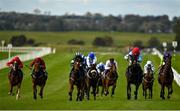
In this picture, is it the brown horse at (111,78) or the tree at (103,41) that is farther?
the tree at (103,41)

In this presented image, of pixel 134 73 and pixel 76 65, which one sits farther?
pixel 134 73

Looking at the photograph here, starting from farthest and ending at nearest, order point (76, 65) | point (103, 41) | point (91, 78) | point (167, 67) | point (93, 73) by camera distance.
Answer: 1. point (103, 41)
2. point (91, 78)
3. point (93, 73)
4. point (167, 67)
5. point (76, 65)

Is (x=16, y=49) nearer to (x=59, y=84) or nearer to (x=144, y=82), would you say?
(x=59, y=84)

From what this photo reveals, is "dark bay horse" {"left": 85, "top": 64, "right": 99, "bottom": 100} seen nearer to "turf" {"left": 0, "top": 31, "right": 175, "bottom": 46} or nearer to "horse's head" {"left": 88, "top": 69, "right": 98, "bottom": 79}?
"horse's head" {"left": 88, "top": 69, "right": 98, "bottom": 79}

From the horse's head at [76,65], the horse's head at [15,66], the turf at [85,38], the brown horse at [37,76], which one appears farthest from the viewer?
the turf at [85,38]

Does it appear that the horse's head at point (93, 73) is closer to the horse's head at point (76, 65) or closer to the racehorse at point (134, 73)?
the racehorse at point (134, 73)

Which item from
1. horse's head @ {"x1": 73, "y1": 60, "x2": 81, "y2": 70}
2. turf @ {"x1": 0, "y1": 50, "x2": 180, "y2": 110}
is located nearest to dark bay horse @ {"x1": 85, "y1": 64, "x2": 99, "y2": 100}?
turf @ {"x1": 0, "y1": 50, "x2": 180, "y2": 110}

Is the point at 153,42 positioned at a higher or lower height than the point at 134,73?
higher

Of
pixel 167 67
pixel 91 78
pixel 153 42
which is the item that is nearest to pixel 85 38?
pixel 153 42

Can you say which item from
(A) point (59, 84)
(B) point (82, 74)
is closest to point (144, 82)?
(B) point (82, 74)

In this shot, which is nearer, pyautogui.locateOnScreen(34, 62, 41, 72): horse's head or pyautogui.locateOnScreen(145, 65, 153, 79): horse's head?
pyautogui.locateOnScreen(34, 62, 41, 72): horse's head

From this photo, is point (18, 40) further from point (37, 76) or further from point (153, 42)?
point (37, 76)

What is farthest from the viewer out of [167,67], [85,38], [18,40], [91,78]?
[85,38]

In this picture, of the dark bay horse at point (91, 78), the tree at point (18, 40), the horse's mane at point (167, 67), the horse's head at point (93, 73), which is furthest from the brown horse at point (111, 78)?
the tree at point (18, 40)
